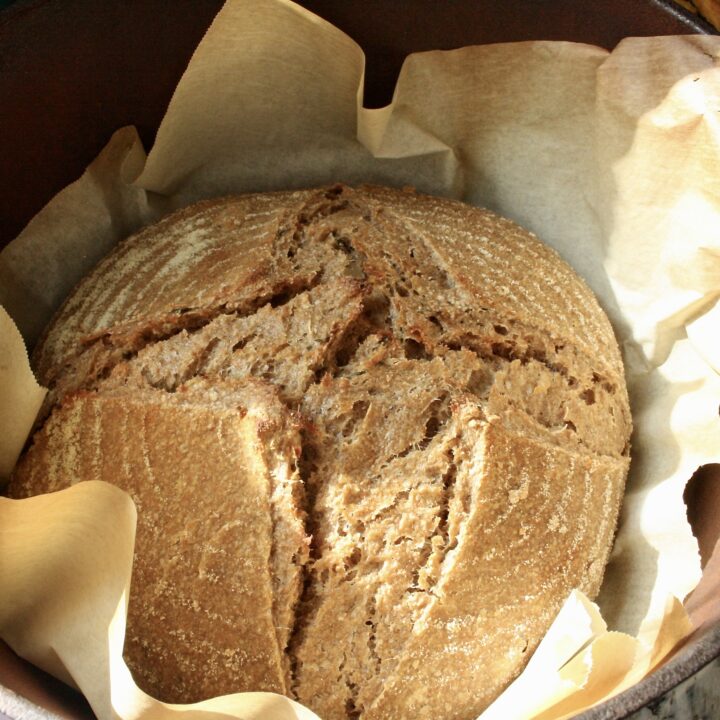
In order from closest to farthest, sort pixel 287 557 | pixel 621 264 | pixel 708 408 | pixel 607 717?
pixel 607 717, pixel 287 557, pixel 708 408, pixel 621 264

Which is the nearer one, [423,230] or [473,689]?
[473,689]

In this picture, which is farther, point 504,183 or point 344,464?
point 504,183

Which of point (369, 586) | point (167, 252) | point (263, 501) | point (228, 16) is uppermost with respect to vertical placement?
point (228, 16)

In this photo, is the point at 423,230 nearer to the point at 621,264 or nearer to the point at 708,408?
the point at 621,264

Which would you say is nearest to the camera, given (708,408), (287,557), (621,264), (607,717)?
(607,717)

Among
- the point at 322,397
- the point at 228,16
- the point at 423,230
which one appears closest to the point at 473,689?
the point at 322,397
